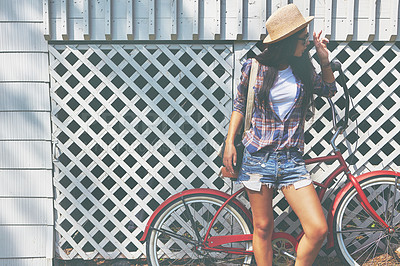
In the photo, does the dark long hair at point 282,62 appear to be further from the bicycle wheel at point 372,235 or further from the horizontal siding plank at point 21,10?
the horizontal siding plank at point 21,10

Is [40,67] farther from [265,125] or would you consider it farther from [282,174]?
[282,174]

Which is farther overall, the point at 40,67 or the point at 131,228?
the point at 131,228

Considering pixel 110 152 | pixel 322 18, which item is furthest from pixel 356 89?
pixel 110 152

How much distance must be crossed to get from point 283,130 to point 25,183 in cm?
207

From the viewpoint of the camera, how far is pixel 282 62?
235 cm

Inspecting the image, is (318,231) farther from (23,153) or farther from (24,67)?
(24,67)

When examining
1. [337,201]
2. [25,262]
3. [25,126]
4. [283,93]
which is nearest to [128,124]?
[25,126]

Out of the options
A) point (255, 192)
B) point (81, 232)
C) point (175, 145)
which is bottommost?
point (81, 232)

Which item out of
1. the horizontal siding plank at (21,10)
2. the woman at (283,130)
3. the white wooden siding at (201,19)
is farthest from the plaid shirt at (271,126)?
the horizontal siding plank at (21,10)

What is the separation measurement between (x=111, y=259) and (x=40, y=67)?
5.40ft

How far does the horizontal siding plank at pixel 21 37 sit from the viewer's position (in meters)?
2.99

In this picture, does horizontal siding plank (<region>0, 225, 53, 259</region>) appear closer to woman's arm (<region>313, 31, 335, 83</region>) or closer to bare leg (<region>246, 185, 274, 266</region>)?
bare leg (<region>246, 185, 274, 266</region>)

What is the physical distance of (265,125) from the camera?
240 cm

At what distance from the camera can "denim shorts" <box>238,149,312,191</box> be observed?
2.35m
